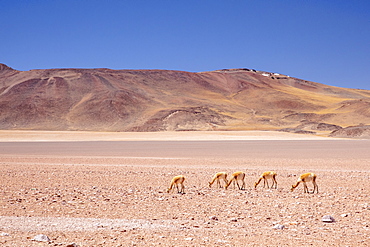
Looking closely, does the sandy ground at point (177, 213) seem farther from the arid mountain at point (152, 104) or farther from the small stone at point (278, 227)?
the arid mountain at point (152, 104)

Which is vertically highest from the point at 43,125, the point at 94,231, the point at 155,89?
the point at 155,89

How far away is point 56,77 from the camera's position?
150250 mm

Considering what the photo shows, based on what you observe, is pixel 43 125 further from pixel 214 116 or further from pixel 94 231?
pixel 94 231

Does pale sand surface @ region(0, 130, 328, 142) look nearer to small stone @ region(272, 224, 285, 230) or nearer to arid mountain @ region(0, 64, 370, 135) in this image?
arid mountain @ region(0, 64, 370, 135)

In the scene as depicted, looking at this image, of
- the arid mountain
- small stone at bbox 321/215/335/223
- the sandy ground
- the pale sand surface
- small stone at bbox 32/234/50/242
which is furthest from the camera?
the arid mountain

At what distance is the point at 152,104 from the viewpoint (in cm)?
12962

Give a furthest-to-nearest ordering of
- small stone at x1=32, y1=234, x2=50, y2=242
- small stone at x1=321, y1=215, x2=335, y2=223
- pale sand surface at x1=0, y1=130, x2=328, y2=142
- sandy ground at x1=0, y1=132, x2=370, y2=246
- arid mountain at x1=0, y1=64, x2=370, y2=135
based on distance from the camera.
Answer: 1. arid mountain at x1=0, y1=64, x2=370, y2=135
2. pale sand surface at x1=0, y1=130, x2=328, y2=142
3. small stone at x1=321, y1=215, x2=335, y2=223
4. sandy ground at x1=0, y1=132, x2=370, y2=246
5. small stone at x1=32, y1=234, x2=50, y2=242

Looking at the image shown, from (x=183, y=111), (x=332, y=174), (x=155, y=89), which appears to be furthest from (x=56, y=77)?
(x=332, y=174)

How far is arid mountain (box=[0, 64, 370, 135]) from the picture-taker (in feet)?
373

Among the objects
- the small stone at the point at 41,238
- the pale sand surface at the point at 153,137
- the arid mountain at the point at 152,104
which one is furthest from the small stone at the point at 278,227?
the arid mountain at the point at 152,104

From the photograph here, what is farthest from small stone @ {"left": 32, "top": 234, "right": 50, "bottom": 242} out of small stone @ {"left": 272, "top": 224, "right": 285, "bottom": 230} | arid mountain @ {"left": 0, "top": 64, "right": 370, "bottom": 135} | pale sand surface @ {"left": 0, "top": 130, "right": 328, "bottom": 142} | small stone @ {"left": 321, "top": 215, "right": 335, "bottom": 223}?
arid mountain @ {"left": 0, "top": 64, "right": 370, "bottom": 135}

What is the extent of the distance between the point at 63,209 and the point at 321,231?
18.6 feet

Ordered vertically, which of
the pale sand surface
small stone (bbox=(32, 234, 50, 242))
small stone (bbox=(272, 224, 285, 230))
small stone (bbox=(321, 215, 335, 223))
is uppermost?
the pale sand surface

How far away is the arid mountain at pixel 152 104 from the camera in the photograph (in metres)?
114
